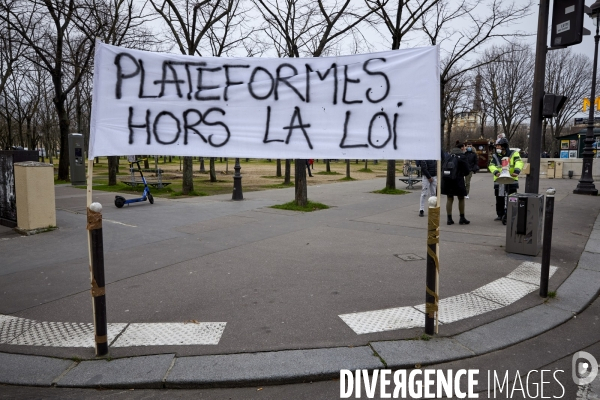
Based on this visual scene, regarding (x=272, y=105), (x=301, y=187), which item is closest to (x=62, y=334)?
(x=272, y=105)

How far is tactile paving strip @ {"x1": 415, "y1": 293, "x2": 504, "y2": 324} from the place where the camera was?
14.5 ft

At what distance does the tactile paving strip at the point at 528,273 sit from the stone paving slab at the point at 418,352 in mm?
2457

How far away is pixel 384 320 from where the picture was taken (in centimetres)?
429

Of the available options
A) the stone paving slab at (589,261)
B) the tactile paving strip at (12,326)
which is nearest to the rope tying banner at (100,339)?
the tactile paving strip at (12,326)

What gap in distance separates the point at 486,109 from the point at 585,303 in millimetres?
42489

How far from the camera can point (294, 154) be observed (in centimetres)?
405

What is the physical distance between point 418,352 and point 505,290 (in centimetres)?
222

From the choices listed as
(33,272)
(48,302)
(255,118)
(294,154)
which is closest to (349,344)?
(294,154)

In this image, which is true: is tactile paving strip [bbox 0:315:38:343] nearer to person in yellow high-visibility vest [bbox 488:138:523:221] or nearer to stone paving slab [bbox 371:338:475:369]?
stone paving slab [bbox 371:338:475:369]

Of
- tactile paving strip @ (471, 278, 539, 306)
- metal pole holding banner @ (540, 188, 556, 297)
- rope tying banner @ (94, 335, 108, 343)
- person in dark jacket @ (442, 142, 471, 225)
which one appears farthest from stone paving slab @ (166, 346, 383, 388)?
person in dark jacket @ (442, 142, 471, 225)

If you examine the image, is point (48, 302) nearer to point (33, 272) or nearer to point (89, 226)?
point (33, 272)

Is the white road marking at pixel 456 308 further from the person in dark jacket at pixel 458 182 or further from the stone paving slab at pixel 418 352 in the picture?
the person in dark jacket at pixel 458 182

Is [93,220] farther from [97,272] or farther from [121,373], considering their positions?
[121,373]

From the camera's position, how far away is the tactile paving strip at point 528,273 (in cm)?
569
